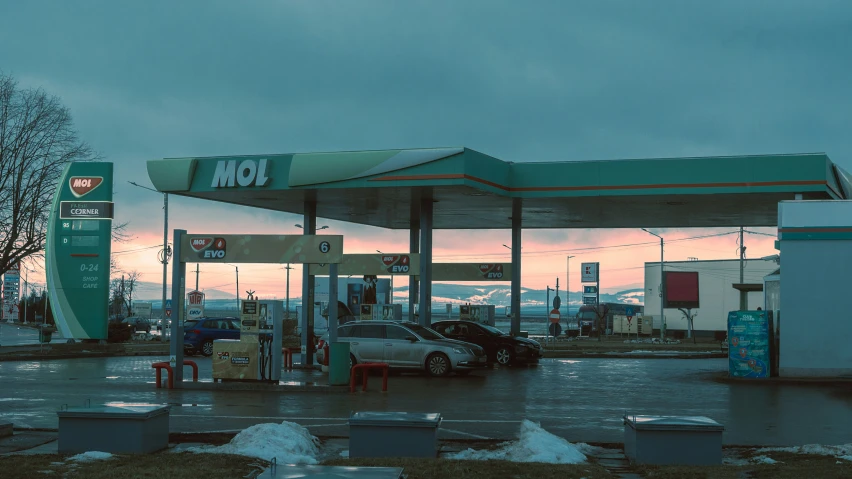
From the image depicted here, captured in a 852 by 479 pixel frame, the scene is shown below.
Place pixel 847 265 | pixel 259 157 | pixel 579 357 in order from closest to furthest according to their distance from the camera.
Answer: pixel 847 265 → pixel 259 157 → pixel 579 357

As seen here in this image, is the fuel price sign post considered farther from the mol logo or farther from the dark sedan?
the mol logo

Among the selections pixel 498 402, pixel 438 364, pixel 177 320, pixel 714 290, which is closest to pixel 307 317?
pixel 438 364

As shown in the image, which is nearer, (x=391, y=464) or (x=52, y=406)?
(x=391, y=464)

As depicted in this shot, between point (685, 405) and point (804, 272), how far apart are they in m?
8.87

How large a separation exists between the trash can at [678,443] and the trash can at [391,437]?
2.38 meters

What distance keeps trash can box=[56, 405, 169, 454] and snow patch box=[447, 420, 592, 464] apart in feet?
11.8

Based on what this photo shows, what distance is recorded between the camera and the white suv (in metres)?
25.0

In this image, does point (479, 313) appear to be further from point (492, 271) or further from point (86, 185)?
point (86, 185)

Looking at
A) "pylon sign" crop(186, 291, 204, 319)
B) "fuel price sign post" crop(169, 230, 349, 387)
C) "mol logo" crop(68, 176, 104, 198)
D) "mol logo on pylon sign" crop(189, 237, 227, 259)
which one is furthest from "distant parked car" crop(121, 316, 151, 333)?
"mol logo on pylon sign" crop(189, 237, 227, 259)

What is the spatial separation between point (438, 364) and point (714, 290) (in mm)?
57944

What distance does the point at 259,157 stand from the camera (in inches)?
1084

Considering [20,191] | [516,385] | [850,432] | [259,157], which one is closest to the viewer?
[850,432]

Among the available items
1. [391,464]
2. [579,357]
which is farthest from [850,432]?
[579,357]

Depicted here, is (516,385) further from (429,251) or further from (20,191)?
(20,191)
